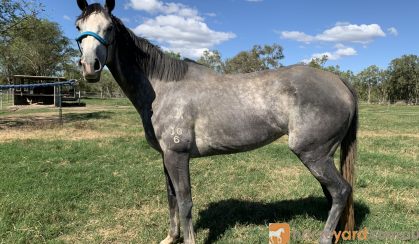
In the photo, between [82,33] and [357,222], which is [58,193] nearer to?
[82,33]

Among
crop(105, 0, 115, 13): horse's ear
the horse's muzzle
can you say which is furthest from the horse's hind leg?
crop(105, 0, 115, 13): horse's ear

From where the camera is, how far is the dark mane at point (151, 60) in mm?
3416

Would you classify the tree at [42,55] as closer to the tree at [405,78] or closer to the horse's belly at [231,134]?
the horse's belly at [231,134]

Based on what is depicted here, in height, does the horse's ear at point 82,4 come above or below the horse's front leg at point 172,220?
above

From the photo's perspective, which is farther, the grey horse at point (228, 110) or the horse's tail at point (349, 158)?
the horse's tail at point (349, 158)

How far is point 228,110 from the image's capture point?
3.34 meters

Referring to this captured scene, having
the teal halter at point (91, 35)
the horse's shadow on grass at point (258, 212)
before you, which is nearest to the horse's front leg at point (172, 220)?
the horse's shadow on grass at point (258, 212)

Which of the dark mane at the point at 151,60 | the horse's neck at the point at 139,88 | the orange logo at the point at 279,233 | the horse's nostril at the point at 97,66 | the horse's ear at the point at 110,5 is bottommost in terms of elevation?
the orange logo at the point at 279,233

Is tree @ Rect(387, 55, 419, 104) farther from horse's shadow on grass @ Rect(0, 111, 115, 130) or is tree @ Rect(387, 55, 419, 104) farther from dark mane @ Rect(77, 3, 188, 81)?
dark mane @ Rect(77, 3, 188, 81)

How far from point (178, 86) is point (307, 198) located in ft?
9.36

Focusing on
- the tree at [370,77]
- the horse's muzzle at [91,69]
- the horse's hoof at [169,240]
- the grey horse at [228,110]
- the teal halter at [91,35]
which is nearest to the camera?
the horse's muzzle at [91,69]

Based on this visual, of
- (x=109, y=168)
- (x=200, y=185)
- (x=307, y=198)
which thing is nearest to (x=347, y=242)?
(x=307, y=198)

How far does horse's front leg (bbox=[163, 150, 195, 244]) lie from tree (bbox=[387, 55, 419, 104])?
75.5 meters

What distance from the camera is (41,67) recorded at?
43.0 meters
